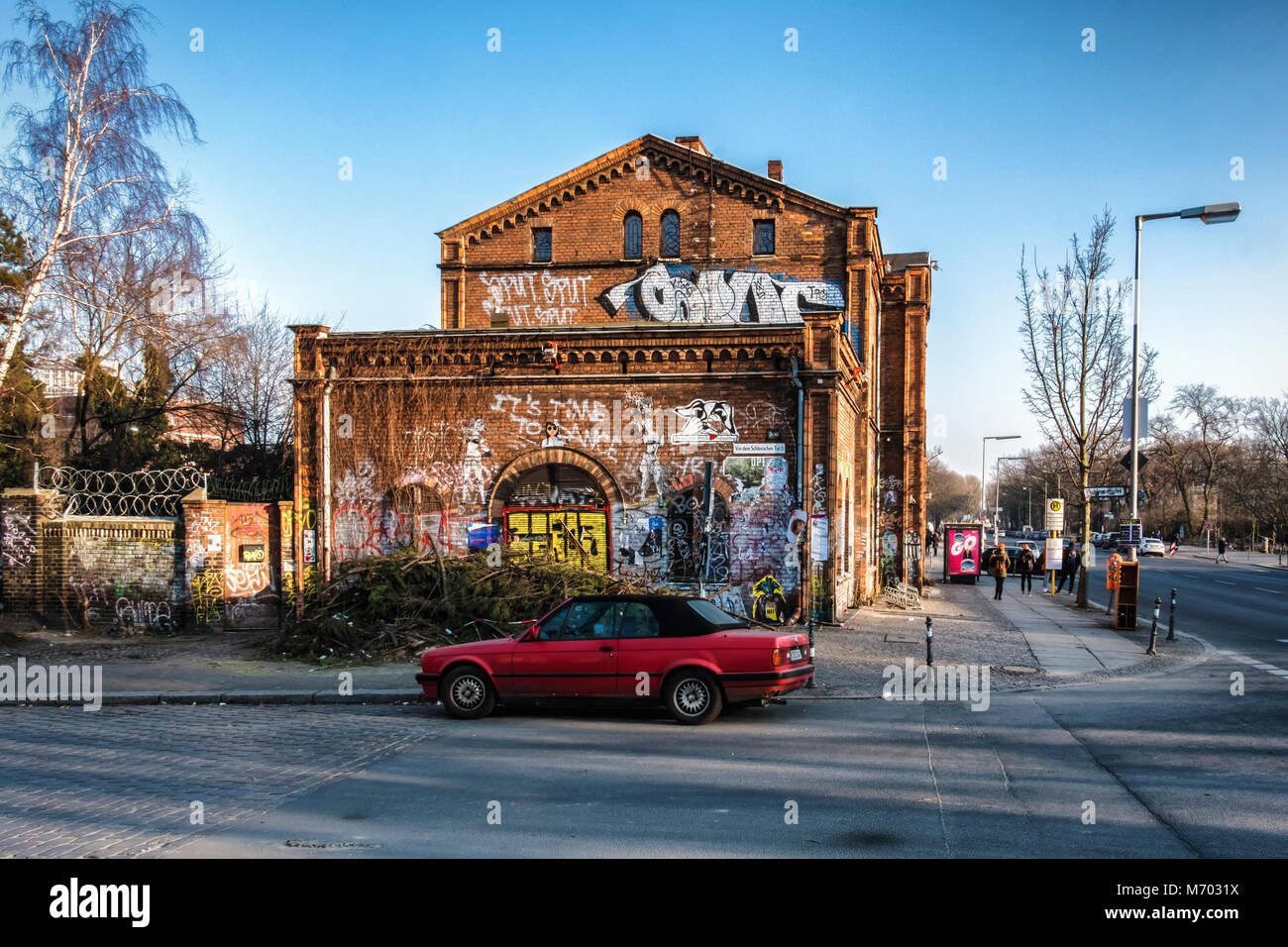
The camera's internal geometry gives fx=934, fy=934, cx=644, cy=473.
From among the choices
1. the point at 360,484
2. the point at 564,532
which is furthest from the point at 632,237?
the point at 360,484

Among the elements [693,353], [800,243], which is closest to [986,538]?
[800,243]

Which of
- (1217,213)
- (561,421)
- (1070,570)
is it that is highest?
(1217,213)

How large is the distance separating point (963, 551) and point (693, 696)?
29.9 m

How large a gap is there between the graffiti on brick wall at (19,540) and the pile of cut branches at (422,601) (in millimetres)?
6137

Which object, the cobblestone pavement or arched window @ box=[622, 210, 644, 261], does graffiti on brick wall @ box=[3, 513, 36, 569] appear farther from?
arched window @ box=[622, 210, 644, 261]

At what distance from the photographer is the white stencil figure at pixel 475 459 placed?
62.3 ft

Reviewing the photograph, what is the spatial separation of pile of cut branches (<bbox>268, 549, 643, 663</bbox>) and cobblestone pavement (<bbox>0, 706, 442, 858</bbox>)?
327cm

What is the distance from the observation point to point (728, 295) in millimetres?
26266

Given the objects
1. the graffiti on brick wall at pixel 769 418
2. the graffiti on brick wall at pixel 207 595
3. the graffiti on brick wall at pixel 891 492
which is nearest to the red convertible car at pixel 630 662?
the graffiti on brick wall at pixel 769 418

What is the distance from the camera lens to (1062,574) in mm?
38844

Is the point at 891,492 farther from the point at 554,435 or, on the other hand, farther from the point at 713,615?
the point at 713,615

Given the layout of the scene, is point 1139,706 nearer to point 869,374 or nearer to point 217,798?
point 217,798

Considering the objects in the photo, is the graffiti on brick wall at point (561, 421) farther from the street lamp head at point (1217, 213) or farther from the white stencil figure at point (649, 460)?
the street lamp head at point (1217, 213)

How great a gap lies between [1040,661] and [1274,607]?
50.0ft
